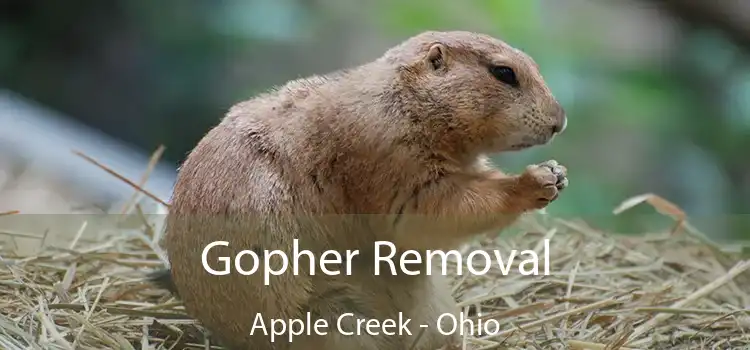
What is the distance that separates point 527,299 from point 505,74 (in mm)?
642

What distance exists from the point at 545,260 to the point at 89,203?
1899 millimetres

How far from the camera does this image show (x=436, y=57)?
195 centimetres

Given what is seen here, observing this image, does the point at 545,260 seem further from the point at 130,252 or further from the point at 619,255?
the point at 130,252

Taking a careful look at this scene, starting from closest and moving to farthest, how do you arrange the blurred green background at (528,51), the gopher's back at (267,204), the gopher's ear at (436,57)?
the gopher's back at (267,204), the gopher's ear at (436,57), the blurred green background at (528,51)

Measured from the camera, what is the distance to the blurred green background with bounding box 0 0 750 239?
2.78m

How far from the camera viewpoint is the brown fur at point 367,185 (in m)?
1.85

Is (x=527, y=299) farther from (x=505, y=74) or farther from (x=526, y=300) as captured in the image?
(x=505, y=74)

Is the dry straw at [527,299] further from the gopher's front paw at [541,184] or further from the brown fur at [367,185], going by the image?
the gopher's front paw at [541,184]

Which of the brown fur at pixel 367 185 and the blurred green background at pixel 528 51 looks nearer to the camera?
the brown fur at pixel 367 185

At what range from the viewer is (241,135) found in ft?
6.44

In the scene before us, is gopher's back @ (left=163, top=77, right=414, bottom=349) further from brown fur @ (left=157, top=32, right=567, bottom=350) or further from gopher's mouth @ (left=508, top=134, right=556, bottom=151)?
gopher's mouth @ (left=508, top=134, right=556, bottom=151)

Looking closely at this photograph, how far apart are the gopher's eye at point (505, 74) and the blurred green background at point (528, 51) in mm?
473

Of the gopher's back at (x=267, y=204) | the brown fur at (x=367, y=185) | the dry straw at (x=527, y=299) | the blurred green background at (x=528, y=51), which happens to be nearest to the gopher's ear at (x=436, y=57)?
the brown fur at (x=367, y=185)

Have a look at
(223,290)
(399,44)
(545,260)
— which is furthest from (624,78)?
(223,290)
